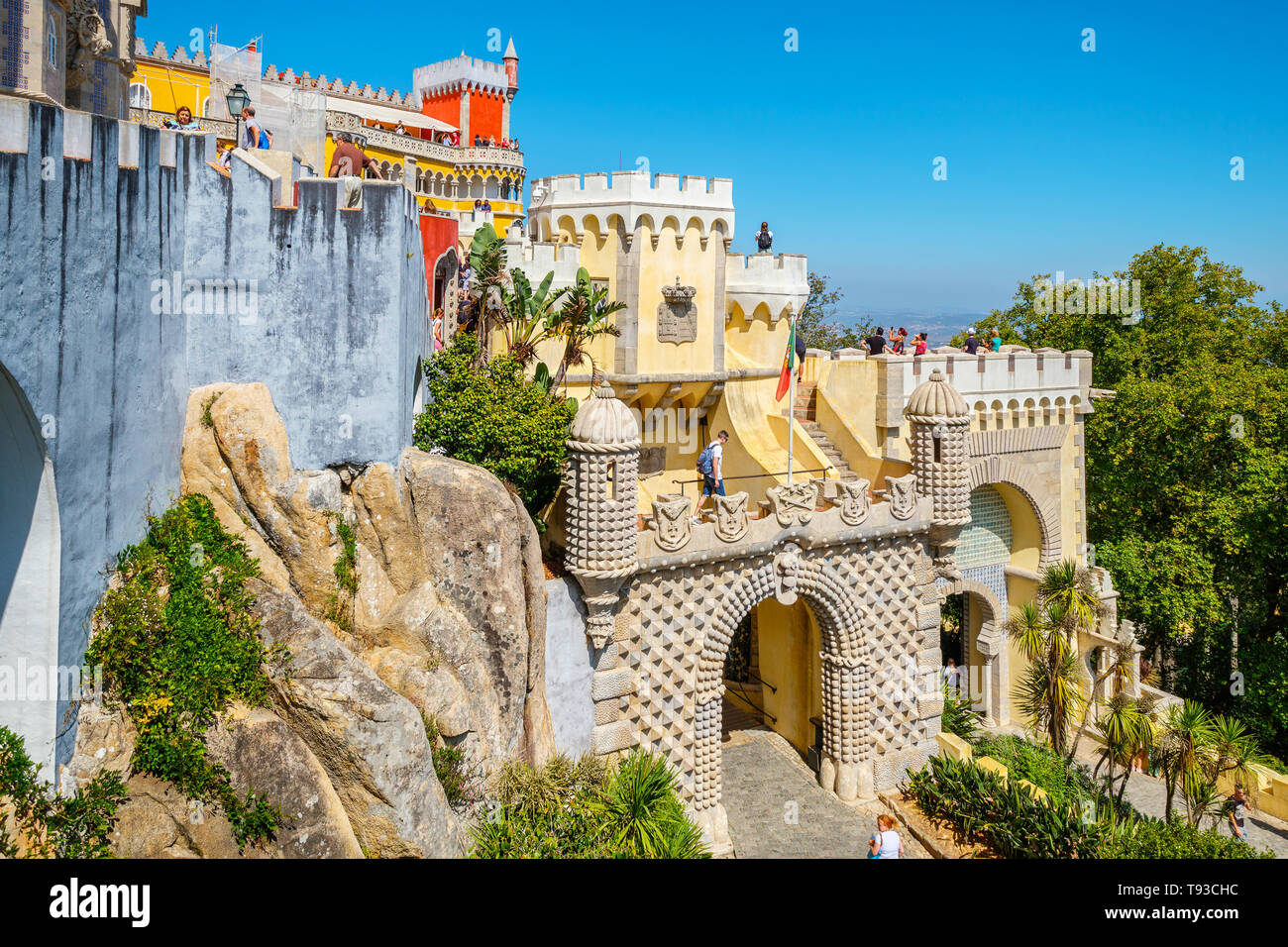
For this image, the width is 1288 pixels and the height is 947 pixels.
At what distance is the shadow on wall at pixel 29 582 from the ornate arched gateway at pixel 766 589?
9429mm

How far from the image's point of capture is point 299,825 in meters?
11.8

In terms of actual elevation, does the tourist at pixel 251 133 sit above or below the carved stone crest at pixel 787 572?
above

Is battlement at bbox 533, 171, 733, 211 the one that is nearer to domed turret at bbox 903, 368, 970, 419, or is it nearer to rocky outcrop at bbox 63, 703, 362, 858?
domed turret at bbox 903, 368, 970, 419

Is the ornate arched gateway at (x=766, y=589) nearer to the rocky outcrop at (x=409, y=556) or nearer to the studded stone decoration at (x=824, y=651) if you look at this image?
the studded stone decoration at (x=824, y=651)

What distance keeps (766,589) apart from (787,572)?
2.10ft

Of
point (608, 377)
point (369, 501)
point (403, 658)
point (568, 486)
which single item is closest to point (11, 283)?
point (369, 501)

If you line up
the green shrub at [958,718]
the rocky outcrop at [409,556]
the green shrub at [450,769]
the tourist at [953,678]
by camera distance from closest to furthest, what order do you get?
the rocky outcrop at [409,556] < the green shrub at [450,769] < the green shrub at [958,718] < the tourist at [953,678]

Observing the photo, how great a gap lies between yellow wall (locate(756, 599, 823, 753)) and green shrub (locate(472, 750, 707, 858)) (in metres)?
7.84

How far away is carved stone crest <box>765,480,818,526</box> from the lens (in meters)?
21.5

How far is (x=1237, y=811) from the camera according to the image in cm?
2202

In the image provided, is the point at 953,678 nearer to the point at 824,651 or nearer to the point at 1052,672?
the point at 1052,672

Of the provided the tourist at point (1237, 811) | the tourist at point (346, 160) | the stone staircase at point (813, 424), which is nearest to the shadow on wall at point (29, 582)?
the tourist at point (346, 160)

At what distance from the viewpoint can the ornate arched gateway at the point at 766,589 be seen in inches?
734
